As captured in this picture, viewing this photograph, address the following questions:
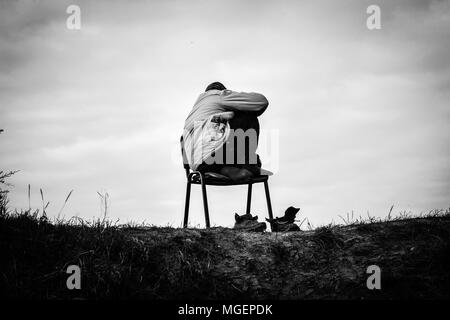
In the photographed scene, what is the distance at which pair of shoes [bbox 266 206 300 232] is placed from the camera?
17.0 feet

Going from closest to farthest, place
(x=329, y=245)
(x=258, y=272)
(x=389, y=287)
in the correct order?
(x=389, y=287), (x=258, y=272), (x=329, y=245)

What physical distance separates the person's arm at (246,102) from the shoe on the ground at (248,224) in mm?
1502

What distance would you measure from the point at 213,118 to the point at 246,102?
528mm

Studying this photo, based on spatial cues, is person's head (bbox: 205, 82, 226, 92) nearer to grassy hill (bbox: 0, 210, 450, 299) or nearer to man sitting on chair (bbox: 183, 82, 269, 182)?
man sitting on chair (bbox: 183, 82, 269, 182)

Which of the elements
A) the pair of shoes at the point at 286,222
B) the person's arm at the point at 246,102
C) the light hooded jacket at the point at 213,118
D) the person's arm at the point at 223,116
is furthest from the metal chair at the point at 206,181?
the person's arm at the point at 246,102

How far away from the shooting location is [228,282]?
409cm

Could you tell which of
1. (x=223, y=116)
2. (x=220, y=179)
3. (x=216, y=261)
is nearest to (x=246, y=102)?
(x=223, y=116)

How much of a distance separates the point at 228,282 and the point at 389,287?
1.53m

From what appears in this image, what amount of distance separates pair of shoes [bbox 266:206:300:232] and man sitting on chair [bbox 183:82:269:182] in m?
0.75

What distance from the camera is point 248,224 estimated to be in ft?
17.3

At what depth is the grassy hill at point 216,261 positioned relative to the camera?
3.80m
